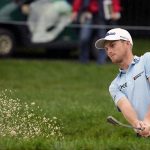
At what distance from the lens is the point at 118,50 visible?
719 centimetres

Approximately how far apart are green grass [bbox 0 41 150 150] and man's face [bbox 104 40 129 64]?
2.57 ft

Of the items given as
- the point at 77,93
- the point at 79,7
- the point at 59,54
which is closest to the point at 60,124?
the point at 77,93

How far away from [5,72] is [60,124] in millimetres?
7207

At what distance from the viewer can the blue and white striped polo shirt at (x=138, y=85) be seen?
23.6 feet

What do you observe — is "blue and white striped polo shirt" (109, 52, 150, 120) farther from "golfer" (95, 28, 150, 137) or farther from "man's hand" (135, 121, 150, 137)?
"man's hand" (135, 121, 150, 137)

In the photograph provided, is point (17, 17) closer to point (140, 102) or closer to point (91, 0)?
point (91, 0)

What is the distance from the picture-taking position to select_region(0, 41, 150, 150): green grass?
7.21m

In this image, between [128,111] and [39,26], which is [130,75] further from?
[39,26]

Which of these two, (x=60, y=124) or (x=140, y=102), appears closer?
(x=140, y=102)

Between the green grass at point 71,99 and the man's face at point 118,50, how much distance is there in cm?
78

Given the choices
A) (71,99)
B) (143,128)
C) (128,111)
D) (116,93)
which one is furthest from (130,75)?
(71,99)

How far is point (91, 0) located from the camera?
17.8m

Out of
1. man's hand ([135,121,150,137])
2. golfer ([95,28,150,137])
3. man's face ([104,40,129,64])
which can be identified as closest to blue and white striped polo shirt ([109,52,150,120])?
golfer ([95,28,150,137])

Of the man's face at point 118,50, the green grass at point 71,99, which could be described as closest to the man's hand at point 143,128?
the green grass at point 71,99
